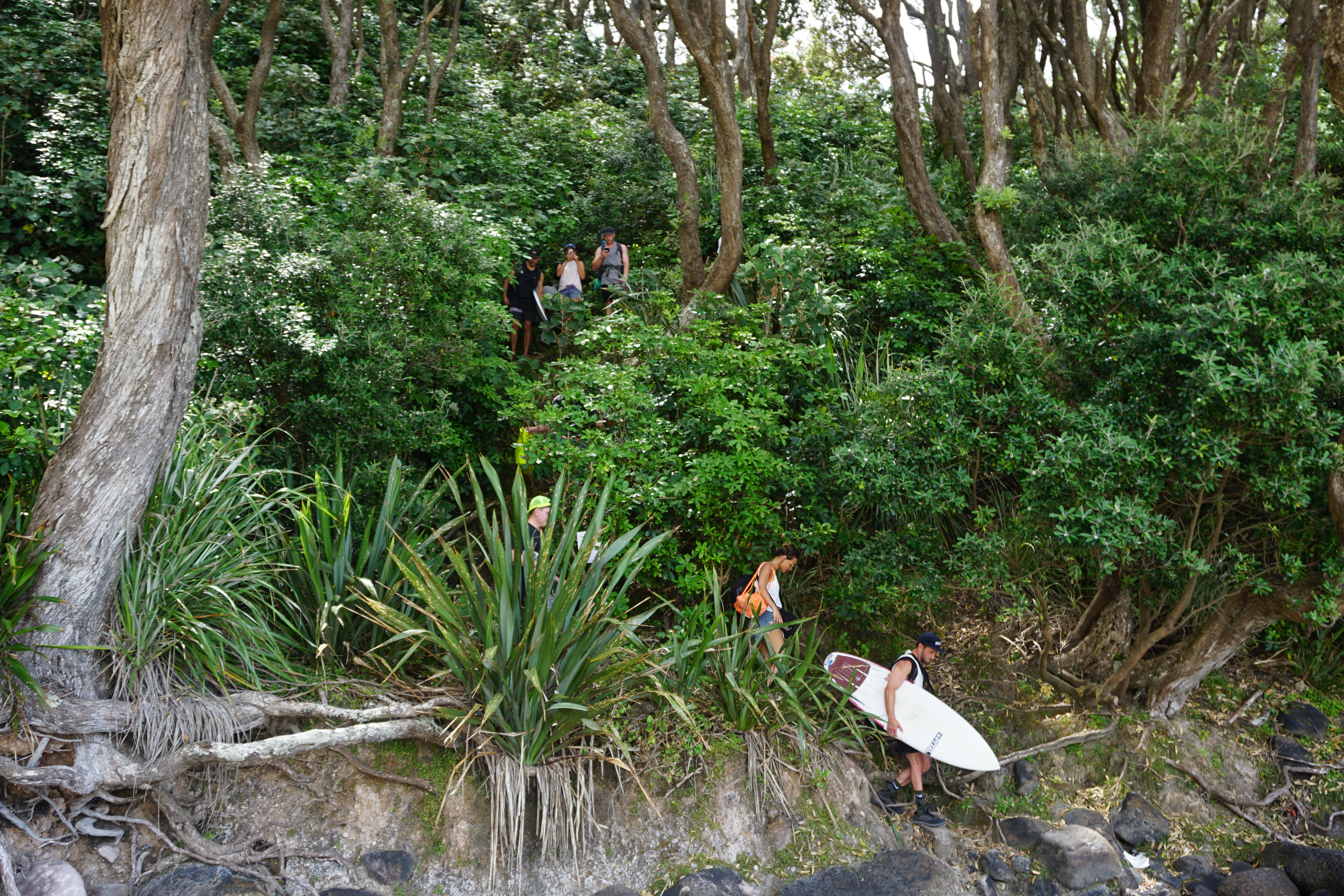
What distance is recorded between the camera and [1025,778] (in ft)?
20.6

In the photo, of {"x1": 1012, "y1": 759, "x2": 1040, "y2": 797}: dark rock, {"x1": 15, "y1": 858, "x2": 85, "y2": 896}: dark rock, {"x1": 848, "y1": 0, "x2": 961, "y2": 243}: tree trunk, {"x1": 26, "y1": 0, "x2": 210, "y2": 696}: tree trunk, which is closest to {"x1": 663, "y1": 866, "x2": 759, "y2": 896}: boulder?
{"x1": 1012, "y1": 759, "x2": 1040, "y2": 797}: dark rock

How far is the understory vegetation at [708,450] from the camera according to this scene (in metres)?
4.82

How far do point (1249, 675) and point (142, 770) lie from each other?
767 cm

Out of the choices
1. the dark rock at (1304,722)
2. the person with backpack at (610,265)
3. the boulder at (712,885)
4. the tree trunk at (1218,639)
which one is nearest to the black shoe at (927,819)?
the boulder at (712,885)

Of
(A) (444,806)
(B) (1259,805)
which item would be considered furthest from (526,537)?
(B) (1259,805)

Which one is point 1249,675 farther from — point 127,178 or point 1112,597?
point 127,178

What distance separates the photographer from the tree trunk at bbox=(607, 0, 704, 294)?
893cm

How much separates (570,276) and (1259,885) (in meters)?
7.94

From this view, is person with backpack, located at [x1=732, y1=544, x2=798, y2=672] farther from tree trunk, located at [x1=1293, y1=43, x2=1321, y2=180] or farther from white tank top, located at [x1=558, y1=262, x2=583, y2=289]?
white tank top, located at [x1=558, y1=262, x2=583, y2=289]

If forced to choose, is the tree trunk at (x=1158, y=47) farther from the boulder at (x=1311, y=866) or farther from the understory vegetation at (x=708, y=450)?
the boulder at (x=1311, y=866)

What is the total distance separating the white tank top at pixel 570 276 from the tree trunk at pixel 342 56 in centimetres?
517

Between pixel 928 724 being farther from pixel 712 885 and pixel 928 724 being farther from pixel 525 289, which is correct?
pixel 525 289

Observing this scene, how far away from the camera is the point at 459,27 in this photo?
18312 millimetres

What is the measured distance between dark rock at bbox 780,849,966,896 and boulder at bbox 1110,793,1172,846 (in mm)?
1495
